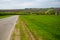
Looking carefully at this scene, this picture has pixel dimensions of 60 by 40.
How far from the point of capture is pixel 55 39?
11953 millimetres

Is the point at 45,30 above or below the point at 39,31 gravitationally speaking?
below

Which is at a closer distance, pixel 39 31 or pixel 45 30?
pixel 39 31

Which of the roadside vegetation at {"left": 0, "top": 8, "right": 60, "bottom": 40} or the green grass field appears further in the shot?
the green grass field

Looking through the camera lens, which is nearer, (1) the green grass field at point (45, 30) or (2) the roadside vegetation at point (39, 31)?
(2) the roadside vegetation at point (39, 31)

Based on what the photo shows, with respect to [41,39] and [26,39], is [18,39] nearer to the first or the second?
[26,39]

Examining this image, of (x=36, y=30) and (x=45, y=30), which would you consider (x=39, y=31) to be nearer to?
(x=36, y=30)

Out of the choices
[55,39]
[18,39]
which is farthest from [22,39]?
[55,39]

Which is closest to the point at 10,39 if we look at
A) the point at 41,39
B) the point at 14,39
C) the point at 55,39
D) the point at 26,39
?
the point at 14,39

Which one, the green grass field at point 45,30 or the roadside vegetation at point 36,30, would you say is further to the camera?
the green grass field at point 45,30

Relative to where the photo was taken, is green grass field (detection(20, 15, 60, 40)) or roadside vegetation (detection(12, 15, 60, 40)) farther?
green grass field (detection(20, 15, 60, 40))

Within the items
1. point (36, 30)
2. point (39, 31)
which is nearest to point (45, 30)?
point (36, 30)

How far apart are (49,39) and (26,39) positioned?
4.98 feet

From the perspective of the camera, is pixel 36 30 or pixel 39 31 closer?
pixel 39 31

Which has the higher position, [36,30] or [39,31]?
[39,31]
